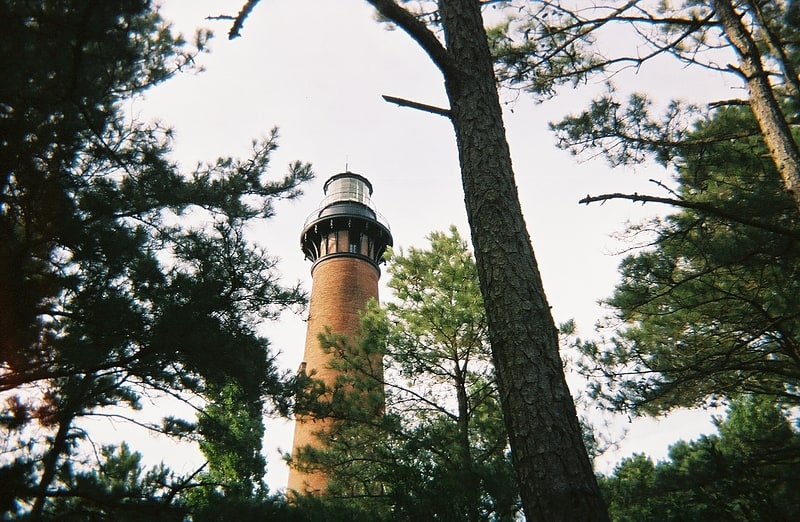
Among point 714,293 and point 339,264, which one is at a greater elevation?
point 339,264

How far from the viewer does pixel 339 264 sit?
1653 centimetres

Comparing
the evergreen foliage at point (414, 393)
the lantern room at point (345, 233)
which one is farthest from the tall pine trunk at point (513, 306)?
the lantern room at point (345, 233)

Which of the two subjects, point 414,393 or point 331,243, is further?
point 331,243

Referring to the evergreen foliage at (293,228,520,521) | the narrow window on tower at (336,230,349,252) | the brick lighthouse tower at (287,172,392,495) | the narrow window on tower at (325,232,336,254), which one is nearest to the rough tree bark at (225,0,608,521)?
the evergreen foliage at (293,228,520,521)

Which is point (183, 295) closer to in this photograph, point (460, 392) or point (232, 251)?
point (232, 251)

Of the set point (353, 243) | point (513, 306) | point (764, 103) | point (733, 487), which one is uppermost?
point (353, 243)

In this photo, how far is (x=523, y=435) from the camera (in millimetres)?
2293

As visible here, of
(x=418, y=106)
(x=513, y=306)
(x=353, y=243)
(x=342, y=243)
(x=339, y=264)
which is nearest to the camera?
(x=513, y=306)

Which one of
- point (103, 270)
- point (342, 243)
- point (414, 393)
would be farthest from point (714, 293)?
point (342, 243)

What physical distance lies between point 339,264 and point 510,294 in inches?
556

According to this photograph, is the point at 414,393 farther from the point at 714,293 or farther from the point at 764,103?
the point at 764,103

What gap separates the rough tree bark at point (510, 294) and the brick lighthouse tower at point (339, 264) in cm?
1039

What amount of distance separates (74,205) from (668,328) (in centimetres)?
819

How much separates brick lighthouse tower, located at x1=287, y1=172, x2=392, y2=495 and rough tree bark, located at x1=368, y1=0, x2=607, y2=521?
10.4 m
